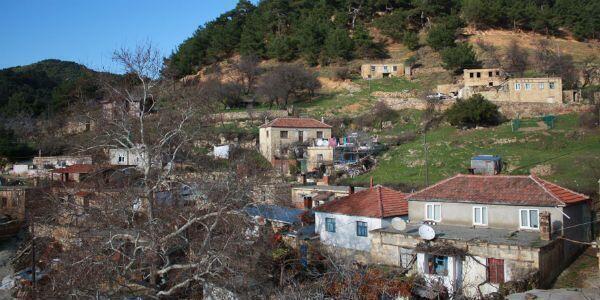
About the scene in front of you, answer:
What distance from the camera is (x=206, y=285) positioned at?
14.8 metres

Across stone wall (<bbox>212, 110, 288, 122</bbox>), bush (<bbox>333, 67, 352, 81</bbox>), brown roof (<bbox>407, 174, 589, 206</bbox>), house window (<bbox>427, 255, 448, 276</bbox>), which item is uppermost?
bush (<bbox>333, 67, 352, 81</bbox>)

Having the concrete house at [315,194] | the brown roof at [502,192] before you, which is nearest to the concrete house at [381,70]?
the concrete house at [315,194]

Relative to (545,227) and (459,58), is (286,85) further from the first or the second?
(545,227)

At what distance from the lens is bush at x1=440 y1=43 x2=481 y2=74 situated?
52219mm

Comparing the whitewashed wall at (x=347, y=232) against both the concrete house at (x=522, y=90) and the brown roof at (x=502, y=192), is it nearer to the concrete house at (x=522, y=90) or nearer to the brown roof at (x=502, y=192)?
the brown roof at (x=502, y=192)

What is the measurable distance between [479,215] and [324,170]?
62.8 ft

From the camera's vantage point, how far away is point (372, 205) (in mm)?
19906

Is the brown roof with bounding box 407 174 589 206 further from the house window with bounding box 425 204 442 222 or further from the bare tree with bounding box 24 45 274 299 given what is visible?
the bare tree with bounding box 24 45 274 299

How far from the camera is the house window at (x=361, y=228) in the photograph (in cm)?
1936

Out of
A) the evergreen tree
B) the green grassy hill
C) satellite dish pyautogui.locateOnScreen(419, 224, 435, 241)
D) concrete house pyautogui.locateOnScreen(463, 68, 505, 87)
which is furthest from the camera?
the evergreen tree

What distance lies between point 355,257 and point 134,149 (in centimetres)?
831

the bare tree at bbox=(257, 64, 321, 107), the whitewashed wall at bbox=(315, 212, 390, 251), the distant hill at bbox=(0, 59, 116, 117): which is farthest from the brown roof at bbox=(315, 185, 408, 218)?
the bare tree at bbox=(257, 64, 321, 107)

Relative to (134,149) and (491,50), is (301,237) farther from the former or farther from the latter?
(491,50)

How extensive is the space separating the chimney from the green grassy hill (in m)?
10.4
